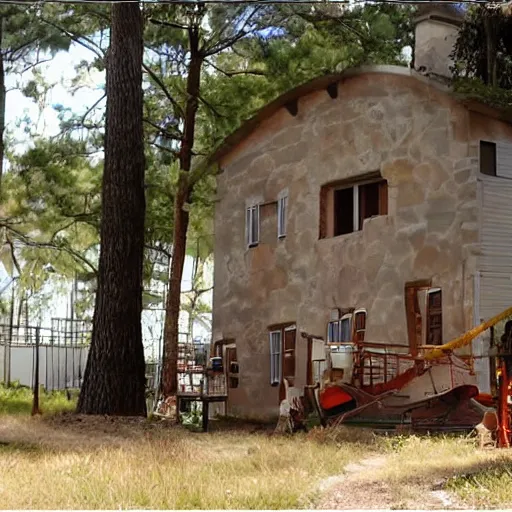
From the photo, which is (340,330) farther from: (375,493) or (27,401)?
(27,401)

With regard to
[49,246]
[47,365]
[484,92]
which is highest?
[484,92]

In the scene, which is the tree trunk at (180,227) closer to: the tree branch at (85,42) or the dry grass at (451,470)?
the tree branch at (85,42)

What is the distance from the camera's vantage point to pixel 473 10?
5305 mm

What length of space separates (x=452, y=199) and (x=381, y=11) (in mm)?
1122

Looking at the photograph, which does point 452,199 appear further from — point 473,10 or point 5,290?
point 5,290

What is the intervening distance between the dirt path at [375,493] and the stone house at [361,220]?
593 mm

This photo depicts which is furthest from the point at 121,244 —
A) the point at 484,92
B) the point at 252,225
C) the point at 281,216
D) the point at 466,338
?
the point at 484,92

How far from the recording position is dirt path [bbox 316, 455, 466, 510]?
4512 millimetres

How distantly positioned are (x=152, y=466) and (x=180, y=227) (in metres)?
1.27

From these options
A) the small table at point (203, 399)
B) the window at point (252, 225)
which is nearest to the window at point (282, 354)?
the small table at point (203, 399)

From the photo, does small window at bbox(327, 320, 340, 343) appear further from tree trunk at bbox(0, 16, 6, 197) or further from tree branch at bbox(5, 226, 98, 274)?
tree trunk at bbox(0, 16, 6, 197)

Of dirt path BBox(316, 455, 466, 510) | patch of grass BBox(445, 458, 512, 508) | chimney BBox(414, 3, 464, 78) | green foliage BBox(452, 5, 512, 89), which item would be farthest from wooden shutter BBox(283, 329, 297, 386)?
green foliage BBox(452, 5, 512, 89)

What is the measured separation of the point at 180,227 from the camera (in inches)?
213

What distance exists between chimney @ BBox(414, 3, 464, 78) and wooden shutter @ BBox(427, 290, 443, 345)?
3.78 feet
